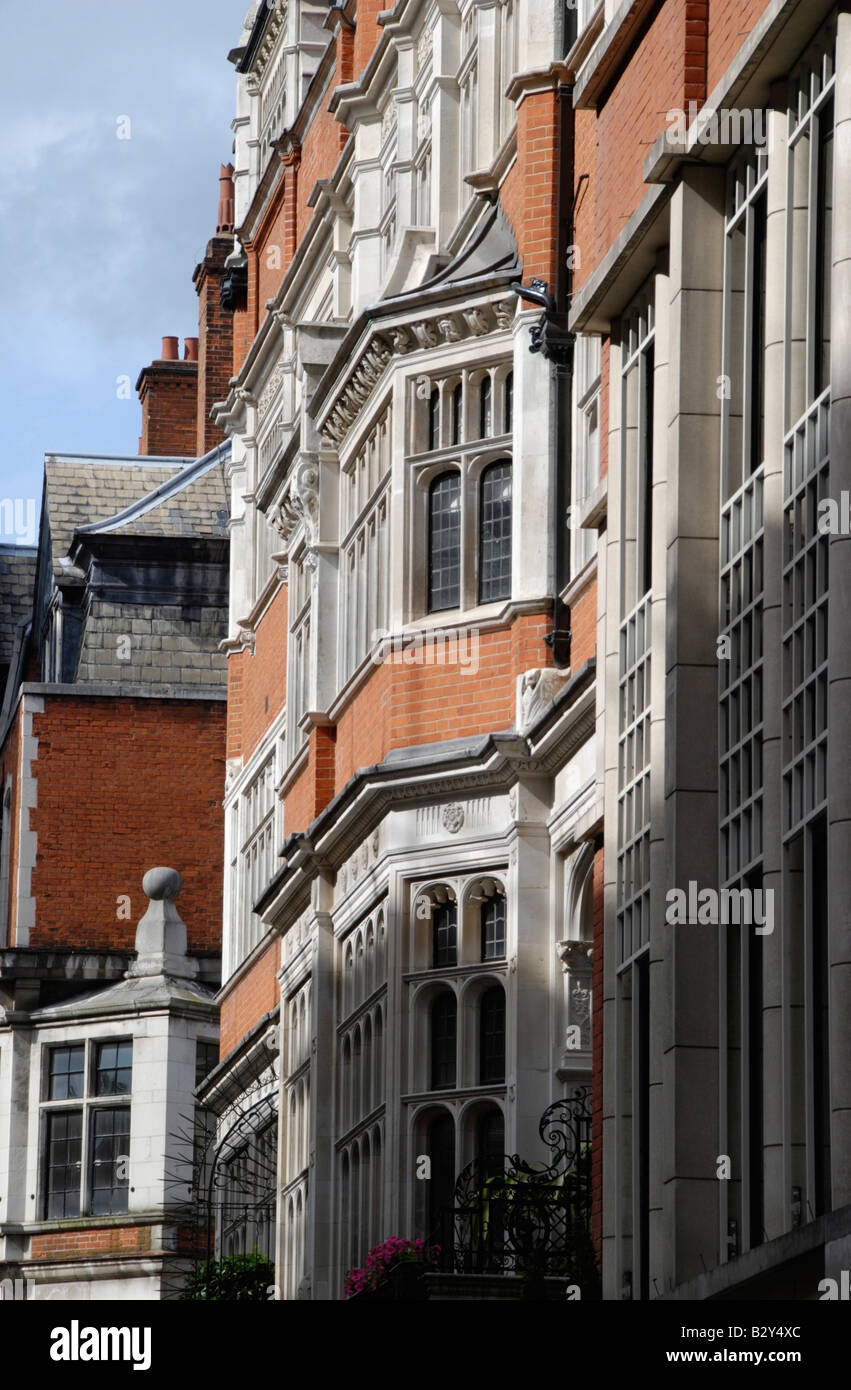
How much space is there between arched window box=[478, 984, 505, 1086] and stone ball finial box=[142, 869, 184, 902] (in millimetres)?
15413

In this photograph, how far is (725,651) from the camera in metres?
14.0

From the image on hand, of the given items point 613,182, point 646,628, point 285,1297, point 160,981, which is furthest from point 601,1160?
point 160,981

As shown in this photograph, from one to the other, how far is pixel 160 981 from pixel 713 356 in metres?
22.2

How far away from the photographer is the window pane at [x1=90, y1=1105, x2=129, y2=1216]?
34.9 m

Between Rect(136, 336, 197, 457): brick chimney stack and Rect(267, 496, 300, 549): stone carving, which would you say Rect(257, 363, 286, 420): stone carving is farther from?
Rect(136, 336, 197, 457): brick chimney stack

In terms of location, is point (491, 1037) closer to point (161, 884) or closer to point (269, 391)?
point (269, 391)

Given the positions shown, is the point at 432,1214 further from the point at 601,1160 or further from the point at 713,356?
the point at 713,356

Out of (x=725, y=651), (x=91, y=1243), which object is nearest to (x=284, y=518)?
(x=91, y=1243)

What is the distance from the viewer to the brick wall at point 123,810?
123 feet

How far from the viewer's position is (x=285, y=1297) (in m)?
25.0

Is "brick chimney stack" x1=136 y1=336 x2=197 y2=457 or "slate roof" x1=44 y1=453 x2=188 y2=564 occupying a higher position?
"brick chimney stack" x1=136 y1=336 x2=197 y2=457

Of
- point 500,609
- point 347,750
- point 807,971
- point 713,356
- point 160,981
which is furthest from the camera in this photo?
point 160,981

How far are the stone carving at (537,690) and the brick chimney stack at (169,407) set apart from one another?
30.9 meters

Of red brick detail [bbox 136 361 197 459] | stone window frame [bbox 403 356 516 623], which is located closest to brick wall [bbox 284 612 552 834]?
stone window frame [bbox 403 356 516 623]
